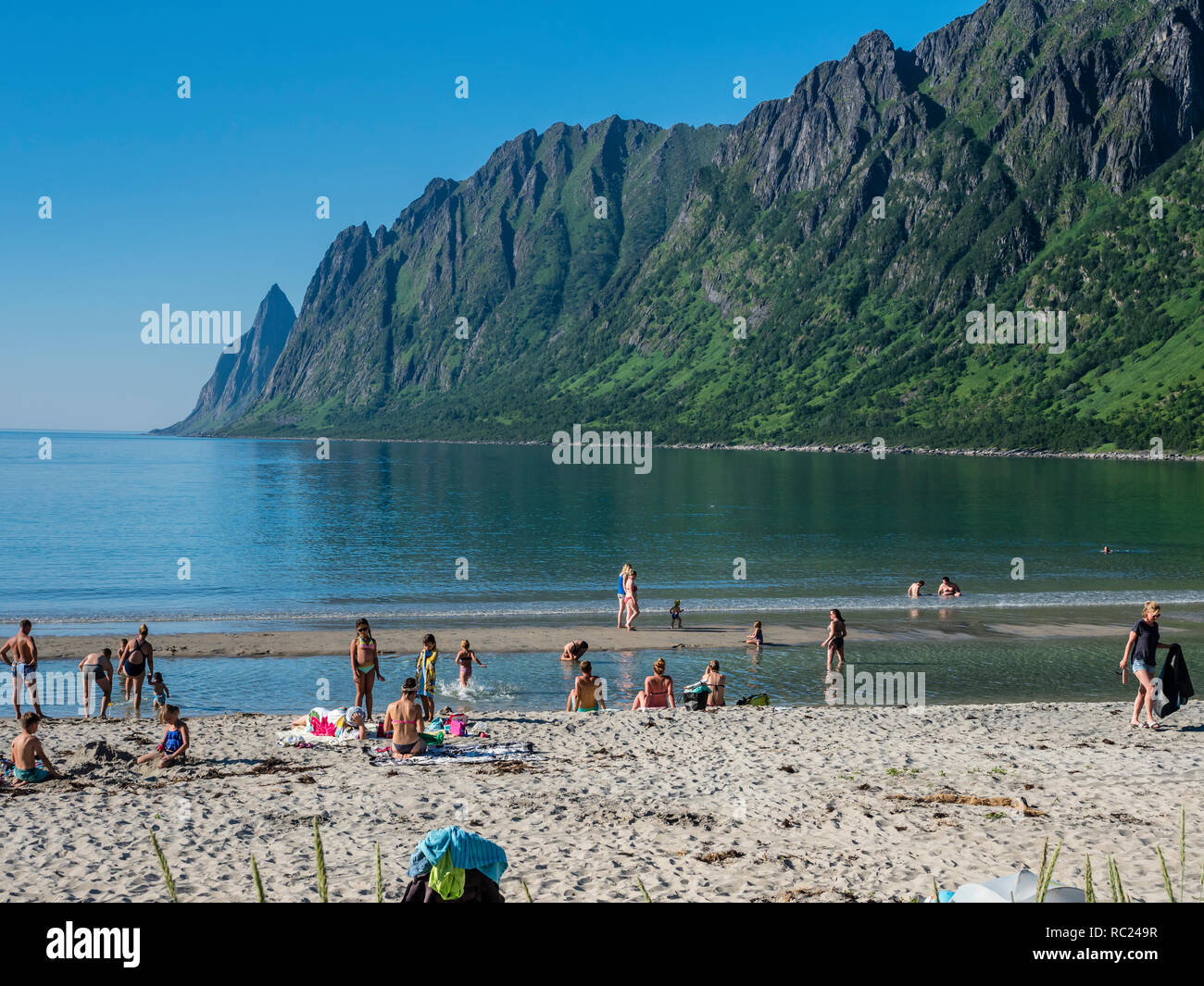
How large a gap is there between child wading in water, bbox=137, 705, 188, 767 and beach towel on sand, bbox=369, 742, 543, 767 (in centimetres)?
364

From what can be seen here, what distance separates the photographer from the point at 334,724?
2102 cm

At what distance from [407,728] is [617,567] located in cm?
3746

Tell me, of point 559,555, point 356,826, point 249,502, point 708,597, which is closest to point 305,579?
point 559,555

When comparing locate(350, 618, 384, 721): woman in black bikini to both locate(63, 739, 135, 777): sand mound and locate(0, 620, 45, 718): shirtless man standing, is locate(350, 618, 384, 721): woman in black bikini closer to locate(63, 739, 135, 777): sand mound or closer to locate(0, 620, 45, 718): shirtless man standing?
locate(63, 739, 135, 777): sand mound

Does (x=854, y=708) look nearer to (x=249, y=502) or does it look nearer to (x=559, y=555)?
(x=559, y=555)

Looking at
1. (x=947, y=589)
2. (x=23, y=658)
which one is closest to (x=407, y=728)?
(x=23, y=658)

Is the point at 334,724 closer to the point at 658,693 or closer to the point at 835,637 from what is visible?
the point at 658,693

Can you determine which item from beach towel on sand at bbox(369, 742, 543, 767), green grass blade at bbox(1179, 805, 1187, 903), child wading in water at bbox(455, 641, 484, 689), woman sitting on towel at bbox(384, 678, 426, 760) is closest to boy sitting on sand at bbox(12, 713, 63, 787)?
beach towel on sand at bbox(369, 742, 543, 767)

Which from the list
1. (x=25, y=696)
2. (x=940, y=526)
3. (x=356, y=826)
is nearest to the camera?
(x=356, y=826)

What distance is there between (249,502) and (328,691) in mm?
84827

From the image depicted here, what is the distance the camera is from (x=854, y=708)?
25.2 meters

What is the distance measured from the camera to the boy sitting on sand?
16766 mm

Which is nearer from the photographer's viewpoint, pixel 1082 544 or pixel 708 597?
pixel 708 597
